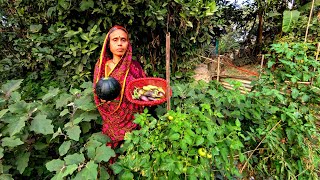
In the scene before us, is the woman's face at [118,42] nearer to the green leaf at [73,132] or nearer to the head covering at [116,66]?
the head covering at [116,66]

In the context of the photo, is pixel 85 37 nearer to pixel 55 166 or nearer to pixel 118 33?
pixel 118 33

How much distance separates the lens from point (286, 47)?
4.71 ft

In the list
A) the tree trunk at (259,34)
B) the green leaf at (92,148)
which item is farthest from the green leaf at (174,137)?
the tree trunk at (259,34)

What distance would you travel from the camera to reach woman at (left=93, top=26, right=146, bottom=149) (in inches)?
59.5

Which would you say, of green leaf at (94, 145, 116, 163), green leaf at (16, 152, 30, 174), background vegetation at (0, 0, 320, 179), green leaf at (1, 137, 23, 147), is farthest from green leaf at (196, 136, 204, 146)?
green leaf at (16, 152, 30, 174)

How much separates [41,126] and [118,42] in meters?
0.73

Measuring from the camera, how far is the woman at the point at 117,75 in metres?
1.51

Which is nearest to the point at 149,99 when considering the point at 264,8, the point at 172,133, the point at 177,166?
the point at 172,133

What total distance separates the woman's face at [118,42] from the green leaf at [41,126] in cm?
63

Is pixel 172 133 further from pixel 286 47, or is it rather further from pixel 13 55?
pixel 13 55

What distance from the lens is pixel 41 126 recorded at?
4.40 feet

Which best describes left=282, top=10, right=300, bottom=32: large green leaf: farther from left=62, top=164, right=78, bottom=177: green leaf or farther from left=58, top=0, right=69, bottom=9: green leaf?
left=62, top=164, right=78, bottom=177: green leaf

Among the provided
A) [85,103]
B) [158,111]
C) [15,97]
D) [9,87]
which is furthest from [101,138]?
[9,87]

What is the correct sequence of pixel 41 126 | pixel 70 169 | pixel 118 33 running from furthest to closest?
pixel 118 33, pixel 41 126, pixel 70 169
